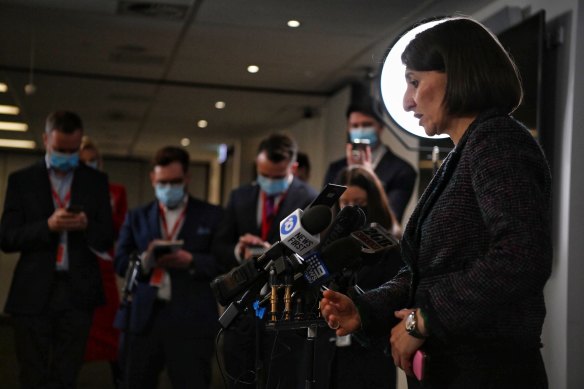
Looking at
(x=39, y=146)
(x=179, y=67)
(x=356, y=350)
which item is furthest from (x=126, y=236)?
(x=39, y=146)

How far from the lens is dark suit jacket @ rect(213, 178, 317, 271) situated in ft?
12.1

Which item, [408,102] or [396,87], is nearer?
[408,102]

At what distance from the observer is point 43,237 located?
3.47m

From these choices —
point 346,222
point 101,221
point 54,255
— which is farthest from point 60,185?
point 346,222

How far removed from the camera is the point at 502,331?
1333 mm

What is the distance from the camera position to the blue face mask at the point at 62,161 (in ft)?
12.0

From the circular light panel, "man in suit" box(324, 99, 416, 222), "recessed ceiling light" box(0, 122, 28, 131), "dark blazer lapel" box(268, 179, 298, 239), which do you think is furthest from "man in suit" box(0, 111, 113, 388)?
"recessed ceiling light" box(0, 122, 28, 131)

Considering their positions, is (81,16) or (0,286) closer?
(81,16)

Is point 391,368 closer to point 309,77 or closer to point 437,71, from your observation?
point 437,71

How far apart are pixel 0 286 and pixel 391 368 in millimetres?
8309

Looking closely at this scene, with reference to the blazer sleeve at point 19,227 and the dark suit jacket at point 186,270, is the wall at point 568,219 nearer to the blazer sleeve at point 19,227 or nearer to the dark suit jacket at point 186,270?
the dark suit jacket at point 186,270

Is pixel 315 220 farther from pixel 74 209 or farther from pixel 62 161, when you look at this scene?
pixel 62 161

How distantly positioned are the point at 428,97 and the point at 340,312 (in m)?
0.42

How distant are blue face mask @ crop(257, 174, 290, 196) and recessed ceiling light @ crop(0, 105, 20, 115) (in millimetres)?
6703
